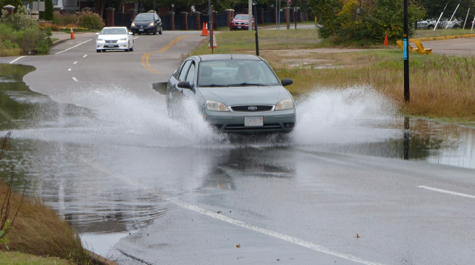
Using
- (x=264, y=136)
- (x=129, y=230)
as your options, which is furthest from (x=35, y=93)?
(x=129, y=230)

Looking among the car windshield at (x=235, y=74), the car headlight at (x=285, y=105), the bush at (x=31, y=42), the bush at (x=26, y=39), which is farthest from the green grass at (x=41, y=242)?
the bush at (x=31, y=42)

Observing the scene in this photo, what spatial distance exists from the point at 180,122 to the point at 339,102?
5429mm

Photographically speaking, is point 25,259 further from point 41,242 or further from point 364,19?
point 364,19

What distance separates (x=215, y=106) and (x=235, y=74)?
163 centimetres

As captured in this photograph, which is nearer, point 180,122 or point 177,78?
point 180,122

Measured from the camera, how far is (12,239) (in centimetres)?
612

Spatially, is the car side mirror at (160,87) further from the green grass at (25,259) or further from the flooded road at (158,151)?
the green grass at (25,259)

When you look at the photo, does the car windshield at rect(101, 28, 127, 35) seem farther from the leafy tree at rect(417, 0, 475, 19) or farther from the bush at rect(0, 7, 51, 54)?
the leafy tree at rect(417, 0, 475, 19)

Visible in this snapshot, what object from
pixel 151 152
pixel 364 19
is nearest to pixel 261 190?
pixel 151 152

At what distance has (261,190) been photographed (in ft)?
29.4

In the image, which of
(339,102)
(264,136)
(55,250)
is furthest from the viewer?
(339,102)

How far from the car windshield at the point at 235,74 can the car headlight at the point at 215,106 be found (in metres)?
1.12

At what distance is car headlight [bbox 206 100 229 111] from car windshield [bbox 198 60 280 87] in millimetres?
1118

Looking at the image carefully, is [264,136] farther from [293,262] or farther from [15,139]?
[293,262]
